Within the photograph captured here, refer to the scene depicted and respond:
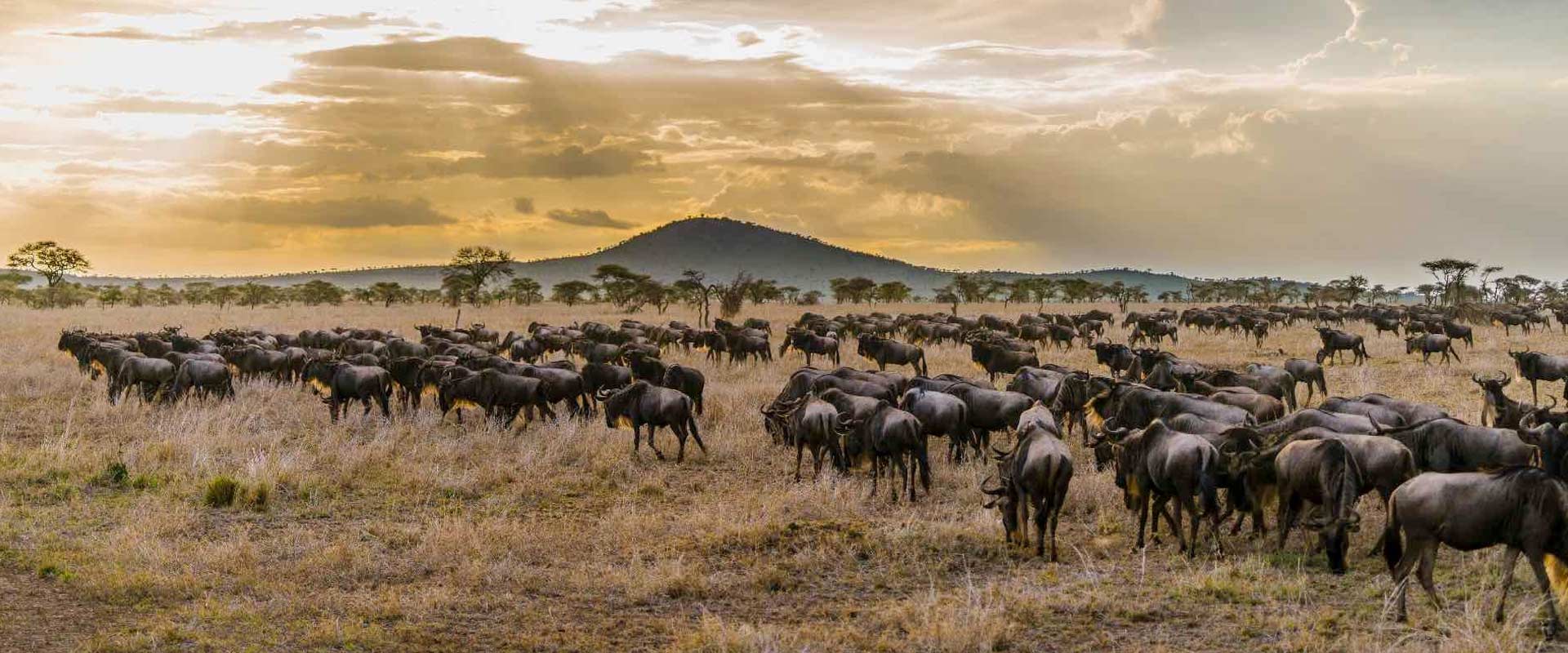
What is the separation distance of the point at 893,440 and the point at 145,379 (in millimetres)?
16436

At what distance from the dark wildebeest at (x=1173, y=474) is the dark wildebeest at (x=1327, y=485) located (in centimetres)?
70

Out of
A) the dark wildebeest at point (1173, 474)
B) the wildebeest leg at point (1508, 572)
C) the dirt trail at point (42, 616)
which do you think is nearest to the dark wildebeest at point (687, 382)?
the dark wildebeest at point (1173, 474)

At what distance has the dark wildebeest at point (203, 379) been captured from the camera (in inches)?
780

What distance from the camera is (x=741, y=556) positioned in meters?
10.4

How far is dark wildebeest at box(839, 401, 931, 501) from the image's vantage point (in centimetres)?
1266

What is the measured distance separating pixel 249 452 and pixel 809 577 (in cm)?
1009

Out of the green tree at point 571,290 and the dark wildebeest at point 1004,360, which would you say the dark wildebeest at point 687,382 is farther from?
the green tree at point 571,290

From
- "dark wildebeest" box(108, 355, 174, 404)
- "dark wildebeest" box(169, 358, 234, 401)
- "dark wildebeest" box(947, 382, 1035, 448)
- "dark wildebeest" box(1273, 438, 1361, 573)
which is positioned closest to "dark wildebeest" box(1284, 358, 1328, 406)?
"dark wildebeest" box(947, 382, 1035, 448)

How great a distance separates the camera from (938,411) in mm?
14234

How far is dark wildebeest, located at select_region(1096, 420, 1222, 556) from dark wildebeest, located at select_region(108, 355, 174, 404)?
18.9m

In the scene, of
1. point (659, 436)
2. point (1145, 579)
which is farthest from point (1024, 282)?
point (1145, 579)

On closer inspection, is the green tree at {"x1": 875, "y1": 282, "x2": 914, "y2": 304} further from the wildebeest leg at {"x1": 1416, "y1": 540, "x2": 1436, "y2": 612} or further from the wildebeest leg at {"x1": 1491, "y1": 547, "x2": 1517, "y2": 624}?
the wildebeest leg at {"x1": 1491, "y1": 547, "x2": 1517, "y2": 624}

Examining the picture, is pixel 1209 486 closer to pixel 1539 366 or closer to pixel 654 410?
pixel 654 410

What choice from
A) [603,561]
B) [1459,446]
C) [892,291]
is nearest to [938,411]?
[603,561]
